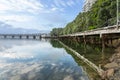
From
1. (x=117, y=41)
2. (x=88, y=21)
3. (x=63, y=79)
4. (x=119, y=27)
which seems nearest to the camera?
(x=63, y=79)

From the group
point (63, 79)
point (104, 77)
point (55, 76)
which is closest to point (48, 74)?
point (55, 76)

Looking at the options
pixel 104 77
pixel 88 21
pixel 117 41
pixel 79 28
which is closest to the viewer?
pixel 104 77

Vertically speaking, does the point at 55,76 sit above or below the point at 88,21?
below

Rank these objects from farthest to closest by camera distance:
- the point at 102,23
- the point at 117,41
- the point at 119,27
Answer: the point at 102,23
the point at 117,41
the point at 119,27

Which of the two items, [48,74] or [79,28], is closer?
[48,74]

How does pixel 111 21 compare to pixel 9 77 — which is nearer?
pixel 9 77

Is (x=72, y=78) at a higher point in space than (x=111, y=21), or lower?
lower

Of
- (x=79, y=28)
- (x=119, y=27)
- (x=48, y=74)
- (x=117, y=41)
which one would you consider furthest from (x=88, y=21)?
(x=48, y=74)

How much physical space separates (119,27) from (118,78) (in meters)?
12.2

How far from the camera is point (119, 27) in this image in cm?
2705

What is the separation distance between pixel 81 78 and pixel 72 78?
70 cm

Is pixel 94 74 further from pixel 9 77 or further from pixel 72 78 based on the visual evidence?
pixel 9 77

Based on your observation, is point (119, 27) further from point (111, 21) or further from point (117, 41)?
point (111, 21)

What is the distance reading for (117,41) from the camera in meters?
43.2
